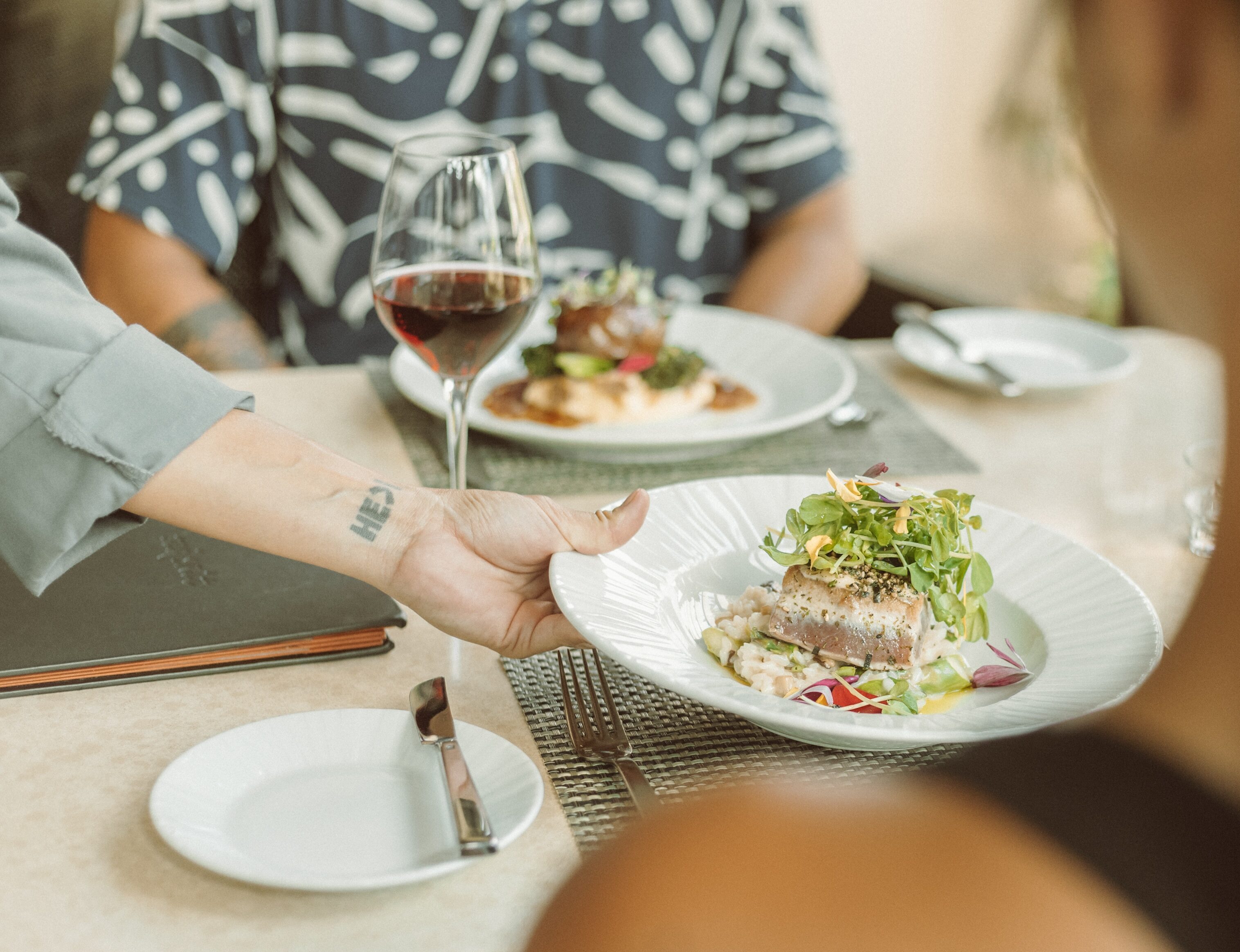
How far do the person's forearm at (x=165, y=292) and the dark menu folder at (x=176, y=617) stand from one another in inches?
47.4

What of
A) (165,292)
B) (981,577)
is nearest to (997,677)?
(981,577)

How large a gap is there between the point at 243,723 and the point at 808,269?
6.10 ft

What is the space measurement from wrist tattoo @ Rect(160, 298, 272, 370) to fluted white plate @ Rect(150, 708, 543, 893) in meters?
1.52

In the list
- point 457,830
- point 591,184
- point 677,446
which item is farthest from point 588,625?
point 591,184

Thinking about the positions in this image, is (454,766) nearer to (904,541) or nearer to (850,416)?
(904,541)

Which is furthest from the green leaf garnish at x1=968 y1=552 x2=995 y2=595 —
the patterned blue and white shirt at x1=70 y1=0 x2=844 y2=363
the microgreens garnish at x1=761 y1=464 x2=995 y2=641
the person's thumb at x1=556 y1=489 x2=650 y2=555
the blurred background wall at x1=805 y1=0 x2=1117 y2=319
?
the blurred background wall at x1=805 y1=0 x2=1117 y2=319

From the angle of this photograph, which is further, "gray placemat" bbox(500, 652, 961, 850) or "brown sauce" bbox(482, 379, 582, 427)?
"brown sauce" bbox(482, 379, 582, 427)

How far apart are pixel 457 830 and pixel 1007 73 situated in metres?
0.49

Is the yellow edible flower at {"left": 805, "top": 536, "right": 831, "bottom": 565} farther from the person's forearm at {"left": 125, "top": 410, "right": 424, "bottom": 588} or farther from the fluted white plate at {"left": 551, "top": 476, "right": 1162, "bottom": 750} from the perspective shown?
the person's forearm at {"left": 125, "top": 410, "right": 424, "bottom": 588}

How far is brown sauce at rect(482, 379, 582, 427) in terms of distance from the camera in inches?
57.7

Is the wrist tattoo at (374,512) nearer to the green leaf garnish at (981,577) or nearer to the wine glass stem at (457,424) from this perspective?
the wine glass stem at (457,424)

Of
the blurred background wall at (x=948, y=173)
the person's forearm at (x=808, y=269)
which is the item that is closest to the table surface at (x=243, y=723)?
the person's forearm at (x=808, y=269)

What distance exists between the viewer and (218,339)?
7.14ft

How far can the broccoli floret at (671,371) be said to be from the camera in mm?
1531
